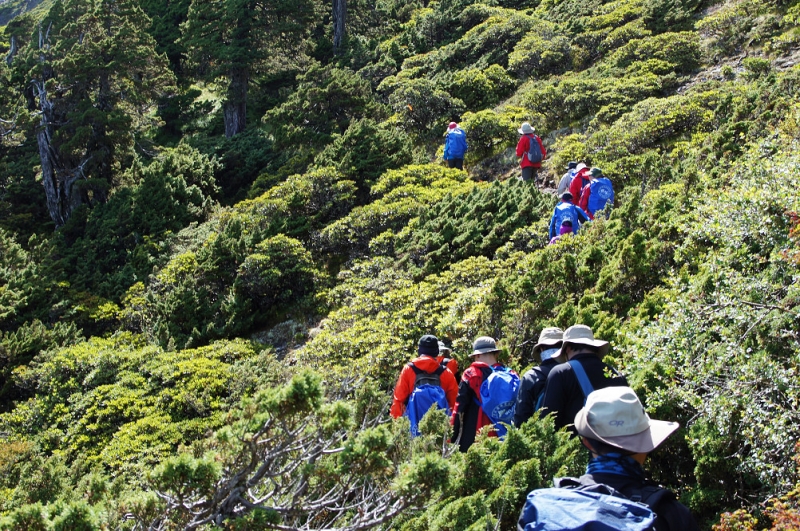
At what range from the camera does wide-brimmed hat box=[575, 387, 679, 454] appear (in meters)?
2.38

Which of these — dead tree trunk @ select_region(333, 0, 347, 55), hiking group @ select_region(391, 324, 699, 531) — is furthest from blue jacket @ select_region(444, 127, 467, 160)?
dead tree trunk @ select_region(333, 0, 347, 55)

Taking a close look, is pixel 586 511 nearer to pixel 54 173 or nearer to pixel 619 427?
pixel 619 427

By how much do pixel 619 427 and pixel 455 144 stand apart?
10.9 m

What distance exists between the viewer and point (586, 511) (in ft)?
6.75

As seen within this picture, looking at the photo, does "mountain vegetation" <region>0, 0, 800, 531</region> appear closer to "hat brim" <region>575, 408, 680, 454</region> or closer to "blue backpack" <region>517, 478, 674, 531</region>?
"hat brim" <region>575, 408, 680, 454</region>

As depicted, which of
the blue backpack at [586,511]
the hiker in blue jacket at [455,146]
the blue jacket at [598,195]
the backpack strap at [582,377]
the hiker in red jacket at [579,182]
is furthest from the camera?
the hiker in blue jacket at [455,146]

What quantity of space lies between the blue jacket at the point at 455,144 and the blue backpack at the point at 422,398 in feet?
28.4

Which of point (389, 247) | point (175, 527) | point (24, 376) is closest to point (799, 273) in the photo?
point (175, 527)

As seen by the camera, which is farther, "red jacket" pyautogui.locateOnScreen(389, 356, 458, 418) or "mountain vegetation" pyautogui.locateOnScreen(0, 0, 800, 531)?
"red jacket" pyautogui.locateOnScreen(389, 356, 458, 418)

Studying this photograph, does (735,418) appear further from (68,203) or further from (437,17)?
(437,17)

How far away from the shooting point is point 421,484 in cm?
298

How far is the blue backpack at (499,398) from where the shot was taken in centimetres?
435

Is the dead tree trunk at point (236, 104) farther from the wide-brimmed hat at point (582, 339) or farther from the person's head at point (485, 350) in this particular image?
the wide-brimmed hat at point (582, 339)

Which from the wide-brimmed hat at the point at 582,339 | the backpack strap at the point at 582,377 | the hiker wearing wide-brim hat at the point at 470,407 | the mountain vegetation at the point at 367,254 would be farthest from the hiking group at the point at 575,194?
the backpack strap at the point at 582,377
